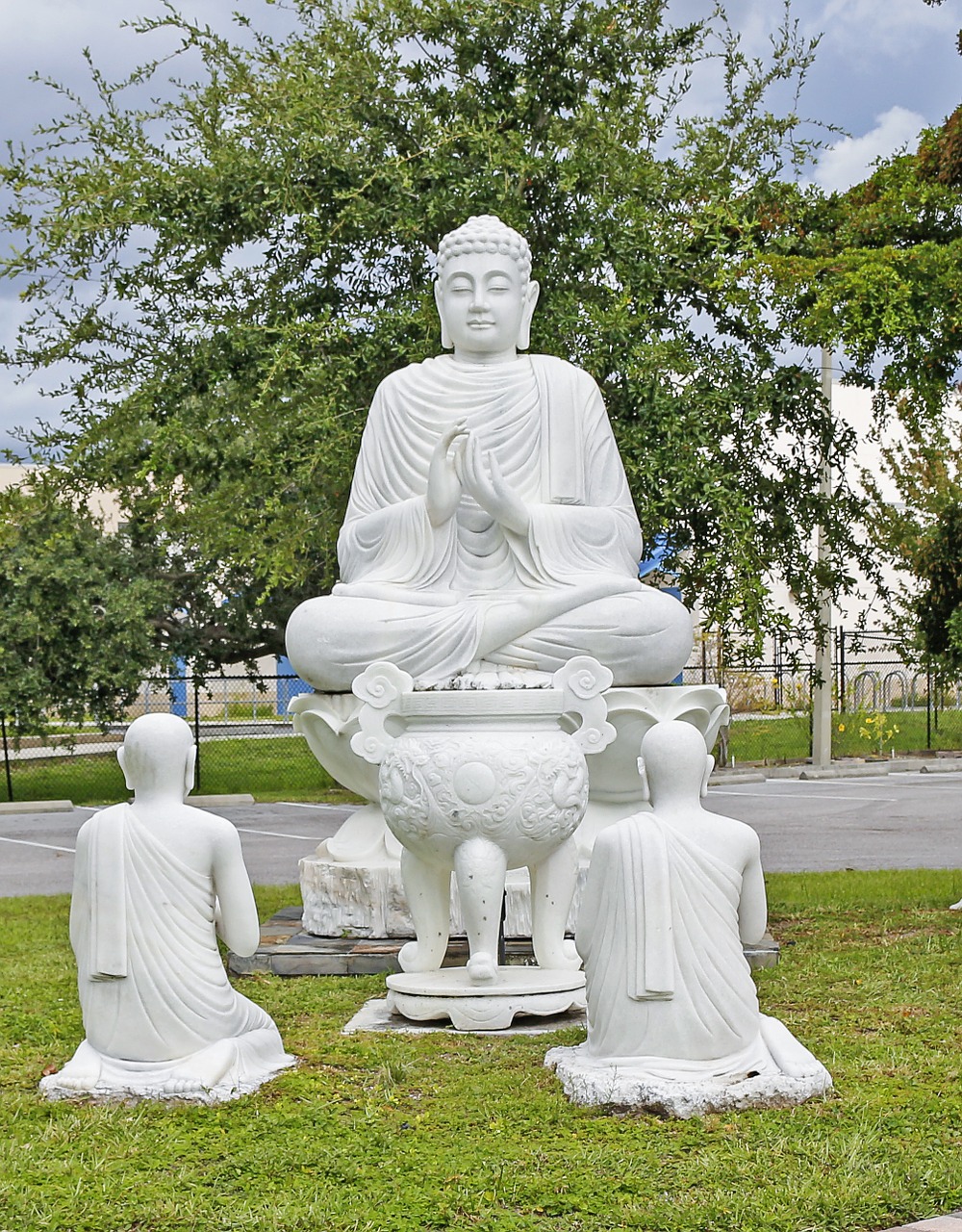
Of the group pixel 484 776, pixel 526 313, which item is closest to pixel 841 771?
pixel 526 313

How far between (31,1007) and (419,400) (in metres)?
2.97

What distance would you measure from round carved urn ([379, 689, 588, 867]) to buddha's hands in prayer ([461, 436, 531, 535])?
4.58 ft

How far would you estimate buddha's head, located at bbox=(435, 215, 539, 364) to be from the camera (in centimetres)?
672

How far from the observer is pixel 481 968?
16.1ft

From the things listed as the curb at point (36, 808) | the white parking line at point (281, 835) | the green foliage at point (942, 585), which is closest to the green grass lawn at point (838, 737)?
the curb at point (36, 808)

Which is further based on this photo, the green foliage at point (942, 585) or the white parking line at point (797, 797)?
the white parking line at point (797, 797)

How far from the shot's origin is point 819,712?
57.2 feet

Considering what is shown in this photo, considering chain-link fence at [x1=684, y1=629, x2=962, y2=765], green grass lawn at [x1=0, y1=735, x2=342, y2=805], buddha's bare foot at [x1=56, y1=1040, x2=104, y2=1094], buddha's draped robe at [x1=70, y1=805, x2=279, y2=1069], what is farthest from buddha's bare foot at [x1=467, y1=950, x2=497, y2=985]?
chain-link fence at [x1=684, y1=629, x2=962, y2=765]

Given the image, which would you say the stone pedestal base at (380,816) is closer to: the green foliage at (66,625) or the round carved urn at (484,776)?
the round carved urn at (484,776)

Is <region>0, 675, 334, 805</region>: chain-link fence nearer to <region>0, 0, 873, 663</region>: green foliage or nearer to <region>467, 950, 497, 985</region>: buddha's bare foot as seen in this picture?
<region>0, 0, 873, 663</region>: green foliage

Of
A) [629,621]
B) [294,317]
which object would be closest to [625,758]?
[629,621]

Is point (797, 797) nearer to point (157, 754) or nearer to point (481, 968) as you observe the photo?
point (481, 968)

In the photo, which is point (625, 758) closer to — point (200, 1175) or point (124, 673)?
point (200, 1175)

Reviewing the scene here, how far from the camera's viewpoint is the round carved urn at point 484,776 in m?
4.82
